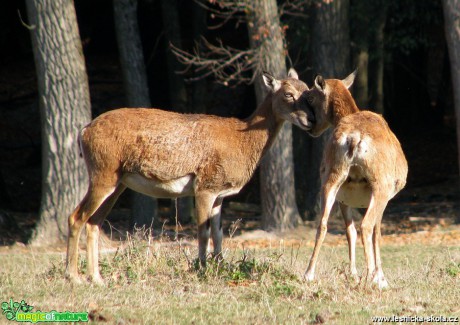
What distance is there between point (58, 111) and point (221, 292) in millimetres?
7502

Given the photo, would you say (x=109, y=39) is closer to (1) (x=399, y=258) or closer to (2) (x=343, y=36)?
(2) (x=343, y=36)

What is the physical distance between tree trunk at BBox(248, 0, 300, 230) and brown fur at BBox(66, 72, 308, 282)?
686 cm

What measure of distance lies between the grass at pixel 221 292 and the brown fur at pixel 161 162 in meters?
0.42

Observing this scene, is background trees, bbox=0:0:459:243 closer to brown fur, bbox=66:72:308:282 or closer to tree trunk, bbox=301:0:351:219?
tree trunk, bbox=301:0:351:219

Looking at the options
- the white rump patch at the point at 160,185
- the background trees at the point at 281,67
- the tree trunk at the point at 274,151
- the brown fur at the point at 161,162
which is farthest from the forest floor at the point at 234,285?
the background trees at the point at 281,67

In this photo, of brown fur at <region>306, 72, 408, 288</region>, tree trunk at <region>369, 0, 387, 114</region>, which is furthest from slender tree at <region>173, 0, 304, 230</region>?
brown fur at <region>306, 72, 408, 288</region>

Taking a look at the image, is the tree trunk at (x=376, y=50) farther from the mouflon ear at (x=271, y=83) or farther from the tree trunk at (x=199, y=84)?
the mouflon ear at (x=271, y=83)

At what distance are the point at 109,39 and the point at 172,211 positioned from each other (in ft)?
35.0

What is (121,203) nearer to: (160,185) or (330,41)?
(330,41)

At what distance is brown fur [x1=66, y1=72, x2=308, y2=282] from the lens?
9.56 metres

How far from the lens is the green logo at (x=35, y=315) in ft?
24.0

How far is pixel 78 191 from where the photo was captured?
595 inches

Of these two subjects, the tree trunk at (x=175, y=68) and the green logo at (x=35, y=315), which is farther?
the tree trunk at (x=175, y=68)

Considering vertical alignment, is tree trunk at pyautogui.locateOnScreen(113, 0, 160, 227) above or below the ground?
above
